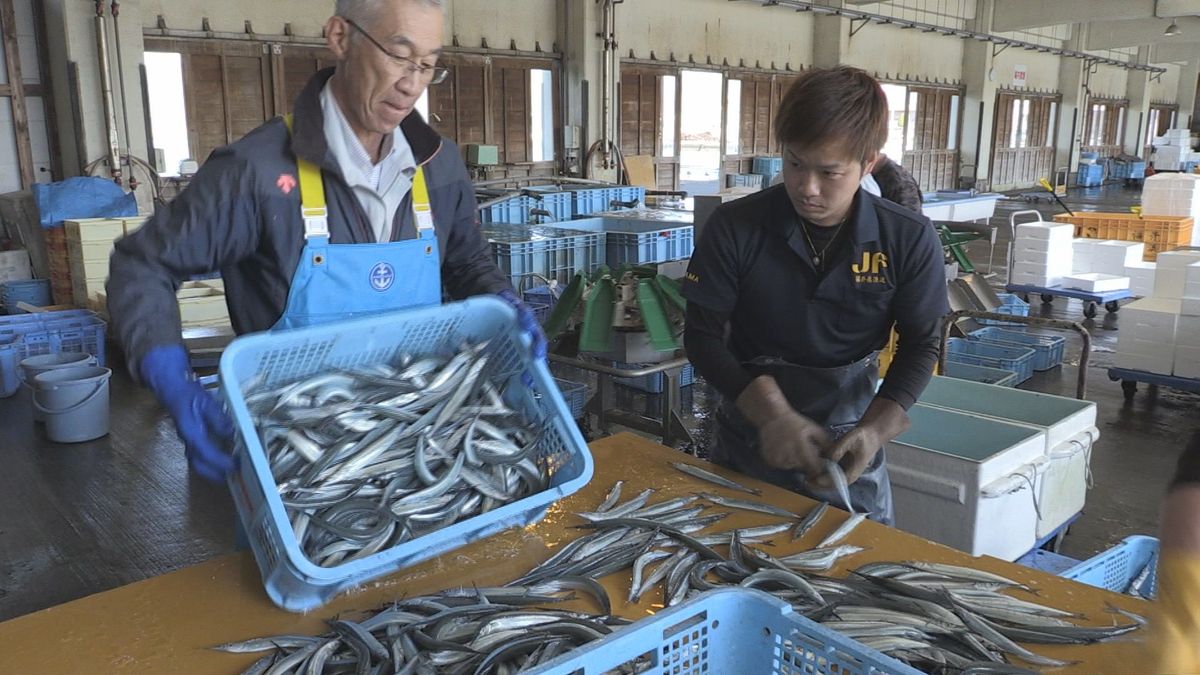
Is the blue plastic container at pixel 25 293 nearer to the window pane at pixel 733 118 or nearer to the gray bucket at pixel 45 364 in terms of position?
the gray bucket at pixel 45 364

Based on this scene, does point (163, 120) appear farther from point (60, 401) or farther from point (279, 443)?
point (279, 443)

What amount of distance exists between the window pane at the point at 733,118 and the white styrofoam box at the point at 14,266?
505 inches

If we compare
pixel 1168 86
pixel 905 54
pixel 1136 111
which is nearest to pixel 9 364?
pixel 905 54

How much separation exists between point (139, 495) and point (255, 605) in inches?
153

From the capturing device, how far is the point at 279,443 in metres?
1.81

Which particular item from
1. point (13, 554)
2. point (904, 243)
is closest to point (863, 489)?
→ point (904, 243)

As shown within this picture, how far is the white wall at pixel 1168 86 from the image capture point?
37.9 metres

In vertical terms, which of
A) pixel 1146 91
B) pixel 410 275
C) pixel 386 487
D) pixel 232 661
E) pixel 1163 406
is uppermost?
pixel 1146 91

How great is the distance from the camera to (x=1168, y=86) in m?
38.6

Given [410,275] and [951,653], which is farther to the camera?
[410,275]

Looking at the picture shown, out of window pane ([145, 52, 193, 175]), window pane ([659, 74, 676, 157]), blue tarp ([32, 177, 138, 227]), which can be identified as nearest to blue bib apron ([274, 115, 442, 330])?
blue tarp ([32, 177, 138, 227])

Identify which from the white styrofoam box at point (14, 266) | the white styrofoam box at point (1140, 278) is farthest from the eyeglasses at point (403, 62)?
the white styrofoam box at point (1140, 278)

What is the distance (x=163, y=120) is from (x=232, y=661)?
10597 millimetres

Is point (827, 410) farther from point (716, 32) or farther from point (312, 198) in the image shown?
point (716, 32)
